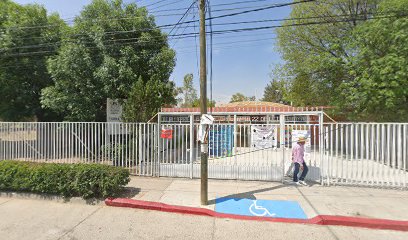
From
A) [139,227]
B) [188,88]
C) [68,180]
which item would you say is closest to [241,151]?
[139,227]

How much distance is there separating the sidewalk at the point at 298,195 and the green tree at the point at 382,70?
4.09 meters

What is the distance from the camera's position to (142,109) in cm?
946

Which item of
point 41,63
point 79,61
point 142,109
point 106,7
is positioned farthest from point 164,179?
point 41,63

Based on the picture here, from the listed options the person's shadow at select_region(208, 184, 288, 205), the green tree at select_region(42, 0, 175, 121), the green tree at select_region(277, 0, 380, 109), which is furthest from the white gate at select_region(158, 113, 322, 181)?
the green tree at select_region(277, 0, 380, 109)

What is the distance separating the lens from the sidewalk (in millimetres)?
5875

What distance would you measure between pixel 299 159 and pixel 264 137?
124 cm

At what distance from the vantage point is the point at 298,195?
691 cm

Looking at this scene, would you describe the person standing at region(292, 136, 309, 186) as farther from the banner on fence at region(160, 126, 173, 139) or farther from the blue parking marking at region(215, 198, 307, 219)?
the banner on fence at region(160, 126, 173, 139)

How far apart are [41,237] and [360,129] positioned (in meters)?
8.45

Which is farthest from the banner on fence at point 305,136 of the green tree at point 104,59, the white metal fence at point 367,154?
the green tree at point 104,59

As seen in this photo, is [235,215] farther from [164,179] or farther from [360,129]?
[360,129]

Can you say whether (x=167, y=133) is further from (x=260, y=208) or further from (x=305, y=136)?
(x=305, y=136)

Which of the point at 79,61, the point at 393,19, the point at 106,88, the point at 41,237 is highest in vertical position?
the point at 393,19

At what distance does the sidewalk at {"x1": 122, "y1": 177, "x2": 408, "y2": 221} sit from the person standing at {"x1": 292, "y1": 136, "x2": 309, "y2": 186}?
334 millimetres
